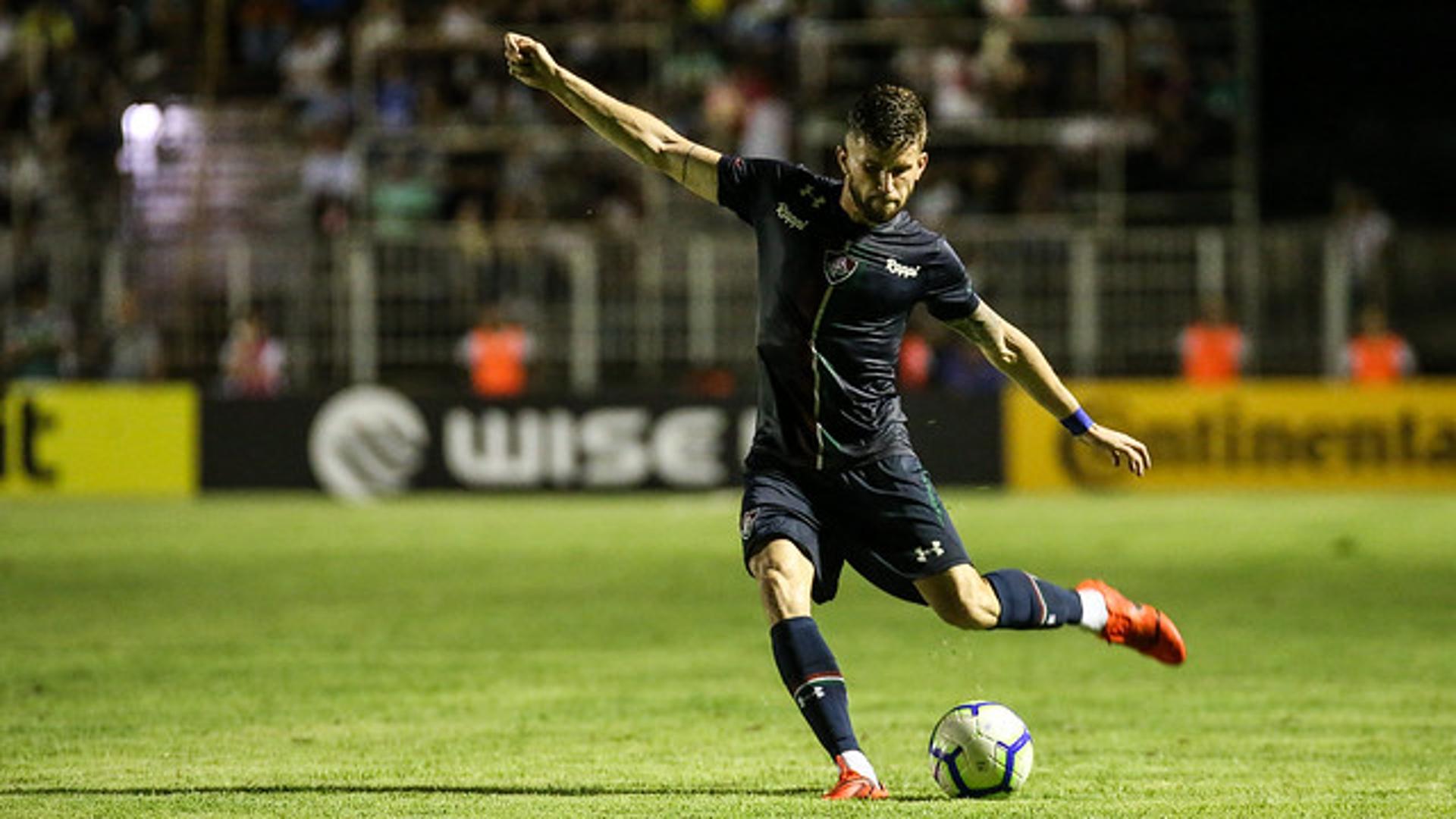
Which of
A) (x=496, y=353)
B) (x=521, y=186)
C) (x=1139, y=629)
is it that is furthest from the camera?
(x=521, y=186)

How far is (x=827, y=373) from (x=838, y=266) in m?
0.36

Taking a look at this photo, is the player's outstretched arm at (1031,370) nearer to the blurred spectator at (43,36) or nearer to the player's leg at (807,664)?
the player's leg at (807,664)

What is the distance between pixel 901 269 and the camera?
7.54 meters

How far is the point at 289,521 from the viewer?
2125 cm

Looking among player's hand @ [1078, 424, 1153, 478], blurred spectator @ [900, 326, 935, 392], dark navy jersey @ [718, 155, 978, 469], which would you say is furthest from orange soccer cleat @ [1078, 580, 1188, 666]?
blurred spectator @ [900, 326, 935, 392]

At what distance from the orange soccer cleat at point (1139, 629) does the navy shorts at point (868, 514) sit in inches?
36.3

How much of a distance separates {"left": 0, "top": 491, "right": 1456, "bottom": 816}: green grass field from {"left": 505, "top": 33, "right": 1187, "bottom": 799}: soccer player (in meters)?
0.70

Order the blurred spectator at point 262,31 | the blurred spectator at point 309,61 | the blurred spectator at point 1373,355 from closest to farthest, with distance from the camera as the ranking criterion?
the blurred spectator at point 1373,355
the blurred spectator at point 309,61
the blurred spectator at point 262,31

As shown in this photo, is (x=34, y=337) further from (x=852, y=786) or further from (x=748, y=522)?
(x=852, y=786)

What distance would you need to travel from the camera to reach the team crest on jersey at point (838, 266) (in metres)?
7.48

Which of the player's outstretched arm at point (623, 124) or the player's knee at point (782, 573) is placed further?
the player's outstretched arm at point (623, 124)

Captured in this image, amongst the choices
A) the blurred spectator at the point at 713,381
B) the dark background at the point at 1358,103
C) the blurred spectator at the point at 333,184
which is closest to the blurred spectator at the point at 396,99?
the blurred spectator at the point at 333,184

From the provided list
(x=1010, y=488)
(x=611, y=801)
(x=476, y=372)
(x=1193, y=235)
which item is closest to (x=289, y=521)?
(x=476, y=372)

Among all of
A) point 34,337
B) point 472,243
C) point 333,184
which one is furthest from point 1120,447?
point 333,184
